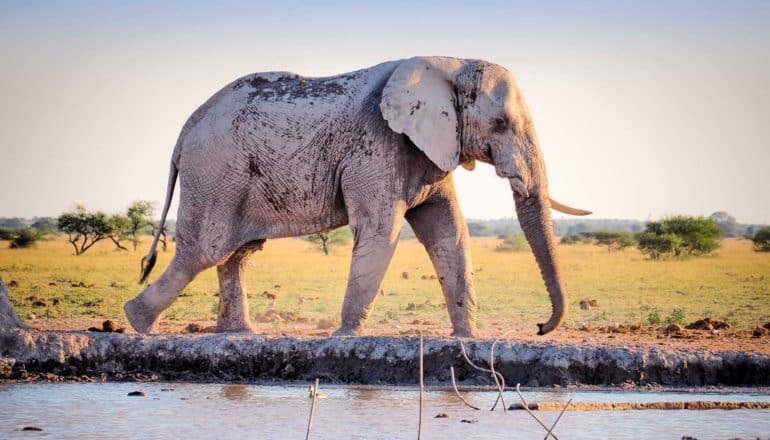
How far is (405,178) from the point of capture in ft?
42.2

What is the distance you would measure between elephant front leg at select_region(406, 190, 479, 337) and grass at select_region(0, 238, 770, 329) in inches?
90.0

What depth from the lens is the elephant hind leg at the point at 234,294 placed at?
13953 mm

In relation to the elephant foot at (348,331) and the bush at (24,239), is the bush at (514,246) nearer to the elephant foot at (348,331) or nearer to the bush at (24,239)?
the bush at (24,239)

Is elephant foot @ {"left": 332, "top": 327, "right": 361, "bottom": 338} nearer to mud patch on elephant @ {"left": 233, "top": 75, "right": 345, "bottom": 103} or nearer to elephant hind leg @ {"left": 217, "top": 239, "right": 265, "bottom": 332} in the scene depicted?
elephant hind leg @ {"left": 217, "top": 239, "right": 265, "bottom": 332}

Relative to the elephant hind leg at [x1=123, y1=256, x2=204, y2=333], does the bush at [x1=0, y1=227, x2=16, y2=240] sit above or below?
above

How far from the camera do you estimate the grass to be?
1880 cm

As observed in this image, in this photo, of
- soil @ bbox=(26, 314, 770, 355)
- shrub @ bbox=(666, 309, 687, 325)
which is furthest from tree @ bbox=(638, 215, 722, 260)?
soil @ bbox=(26, 314, 770, 355)

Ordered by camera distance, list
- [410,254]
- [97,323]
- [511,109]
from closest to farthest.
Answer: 1. [511,109]
2. [97,323]
3. [410,254]

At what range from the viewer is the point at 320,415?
398 inches

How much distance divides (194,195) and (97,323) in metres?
3.36

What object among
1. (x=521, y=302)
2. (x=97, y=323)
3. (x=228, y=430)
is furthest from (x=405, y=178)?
(x=521, y=302)

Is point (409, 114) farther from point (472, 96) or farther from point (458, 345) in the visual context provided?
point (458, 345)

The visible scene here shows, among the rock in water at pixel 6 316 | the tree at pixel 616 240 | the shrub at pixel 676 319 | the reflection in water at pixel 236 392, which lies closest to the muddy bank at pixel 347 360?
the rock in water at pixel 6 316

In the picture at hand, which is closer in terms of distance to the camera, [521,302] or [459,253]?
[459,253]
